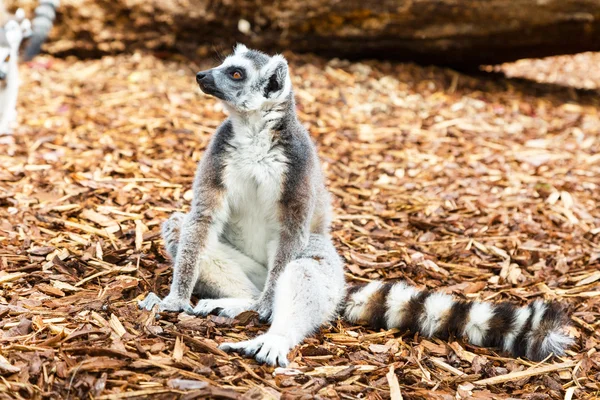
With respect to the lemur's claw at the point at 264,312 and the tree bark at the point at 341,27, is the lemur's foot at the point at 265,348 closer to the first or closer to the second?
the lemur's claw at the point at 264,312

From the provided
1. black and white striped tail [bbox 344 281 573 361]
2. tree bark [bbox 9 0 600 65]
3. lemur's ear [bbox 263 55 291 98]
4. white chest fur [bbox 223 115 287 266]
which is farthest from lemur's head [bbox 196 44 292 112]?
tree bark [bbox 9 0 600 65]

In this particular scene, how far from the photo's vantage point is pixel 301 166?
402 cm

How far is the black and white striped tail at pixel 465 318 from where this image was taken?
3773 mm

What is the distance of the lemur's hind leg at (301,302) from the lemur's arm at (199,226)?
50cm

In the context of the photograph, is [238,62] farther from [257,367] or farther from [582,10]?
[582,10]

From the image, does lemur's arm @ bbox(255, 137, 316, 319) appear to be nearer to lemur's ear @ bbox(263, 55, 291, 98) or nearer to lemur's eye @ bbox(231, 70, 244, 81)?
lemur's ear @ bbox(263, 55, 291, 98)

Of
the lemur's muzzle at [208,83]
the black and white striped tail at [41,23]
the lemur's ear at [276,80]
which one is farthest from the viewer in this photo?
the black and white striped tail at [41,23]

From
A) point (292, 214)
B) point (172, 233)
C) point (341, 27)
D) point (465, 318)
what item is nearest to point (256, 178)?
point (292, 214)

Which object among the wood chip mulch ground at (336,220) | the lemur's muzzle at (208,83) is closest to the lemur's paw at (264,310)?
the wood chip mulch ground at (336,220)

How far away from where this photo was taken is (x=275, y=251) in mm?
4074

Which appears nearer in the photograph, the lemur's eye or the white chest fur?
the white chest fur

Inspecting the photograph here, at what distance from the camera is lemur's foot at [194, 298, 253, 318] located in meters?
3.88

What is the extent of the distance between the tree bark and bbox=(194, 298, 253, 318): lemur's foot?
231 inches

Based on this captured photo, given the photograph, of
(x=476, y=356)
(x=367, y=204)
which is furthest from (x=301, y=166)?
(x=367, y=204)
